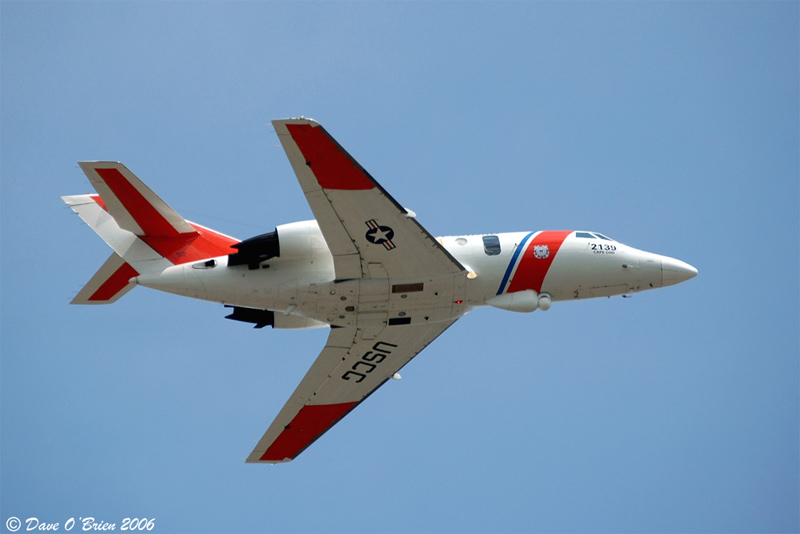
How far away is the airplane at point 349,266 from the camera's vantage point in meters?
27.3

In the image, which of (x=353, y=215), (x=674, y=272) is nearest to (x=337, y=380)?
(x=353, y=215)

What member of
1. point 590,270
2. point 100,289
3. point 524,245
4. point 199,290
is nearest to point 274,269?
point 199,290

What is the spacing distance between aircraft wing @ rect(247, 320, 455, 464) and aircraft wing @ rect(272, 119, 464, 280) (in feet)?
10.9

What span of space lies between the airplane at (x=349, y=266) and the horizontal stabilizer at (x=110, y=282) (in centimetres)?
3

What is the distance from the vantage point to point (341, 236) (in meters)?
27.3

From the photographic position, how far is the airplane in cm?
2727

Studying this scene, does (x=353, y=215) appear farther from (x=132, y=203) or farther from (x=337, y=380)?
(x=337, y=380)

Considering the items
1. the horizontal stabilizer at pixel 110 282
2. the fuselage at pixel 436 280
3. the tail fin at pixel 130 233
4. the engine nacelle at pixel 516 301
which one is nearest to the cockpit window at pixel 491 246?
the fuselage at pixel 436 280

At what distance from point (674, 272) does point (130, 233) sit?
19.0 meters

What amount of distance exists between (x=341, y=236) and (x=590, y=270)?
8918 millimetres

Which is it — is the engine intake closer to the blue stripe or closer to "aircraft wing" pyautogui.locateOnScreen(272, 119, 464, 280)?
"aircraft wing" pyautogui.locateOnScreen(272, 119, 464, 280)

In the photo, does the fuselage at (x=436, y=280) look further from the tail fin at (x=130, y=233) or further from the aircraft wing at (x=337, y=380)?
the tail fin at (x=130, y=233)

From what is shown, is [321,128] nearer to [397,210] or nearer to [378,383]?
[397,210]

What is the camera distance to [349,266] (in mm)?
28047
